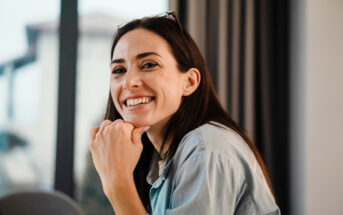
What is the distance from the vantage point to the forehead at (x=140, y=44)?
983 millimetres

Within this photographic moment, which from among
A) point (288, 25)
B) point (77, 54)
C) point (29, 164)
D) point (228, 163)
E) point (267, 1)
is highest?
point (267, 1)

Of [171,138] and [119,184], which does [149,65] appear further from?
[119,184]

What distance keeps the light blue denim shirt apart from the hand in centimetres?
12

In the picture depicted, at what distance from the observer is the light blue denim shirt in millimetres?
739

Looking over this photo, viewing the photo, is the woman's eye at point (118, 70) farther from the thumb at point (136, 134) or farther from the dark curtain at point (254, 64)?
the dark curtain at point (254, 64)

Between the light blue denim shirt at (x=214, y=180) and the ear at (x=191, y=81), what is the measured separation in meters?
0.22

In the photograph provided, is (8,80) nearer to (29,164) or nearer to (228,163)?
(29,164)

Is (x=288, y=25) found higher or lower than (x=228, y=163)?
higher

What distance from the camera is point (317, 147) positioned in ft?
6.77

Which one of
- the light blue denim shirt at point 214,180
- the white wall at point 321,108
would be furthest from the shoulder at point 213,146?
the white wall at point 321,108

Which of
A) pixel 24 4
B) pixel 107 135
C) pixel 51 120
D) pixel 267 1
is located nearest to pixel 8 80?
pixel 51 120

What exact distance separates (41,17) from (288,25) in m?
1.69

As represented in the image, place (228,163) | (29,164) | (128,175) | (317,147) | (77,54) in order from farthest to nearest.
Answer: (29,164)
(77,54)
(317,147)
(128,175)
(228,163)

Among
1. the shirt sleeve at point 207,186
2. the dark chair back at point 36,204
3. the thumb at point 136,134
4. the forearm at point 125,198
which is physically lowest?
the dark chair back at point 36,204
